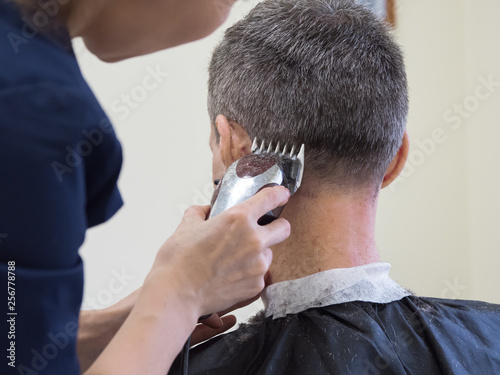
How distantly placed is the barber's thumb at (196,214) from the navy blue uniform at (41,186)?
32cm

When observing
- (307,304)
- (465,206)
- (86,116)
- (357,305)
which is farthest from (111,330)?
(465,206)

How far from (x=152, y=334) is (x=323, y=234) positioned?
0.53 metres

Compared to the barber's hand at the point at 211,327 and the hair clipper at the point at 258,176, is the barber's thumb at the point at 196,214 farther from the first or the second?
the barber's hand at the point at 211,327

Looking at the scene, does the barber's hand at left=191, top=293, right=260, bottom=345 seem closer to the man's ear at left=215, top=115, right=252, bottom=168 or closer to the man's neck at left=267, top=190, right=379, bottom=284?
the man's neck at left=267, top=190, right=379, bottom=284

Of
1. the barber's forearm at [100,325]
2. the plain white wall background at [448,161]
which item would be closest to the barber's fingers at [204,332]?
the barber's forearm at [100,325]

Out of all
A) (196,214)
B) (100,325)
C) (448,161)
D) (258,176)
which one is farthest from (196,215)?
(448,161)

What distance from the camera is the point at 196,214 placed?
112 centimetres

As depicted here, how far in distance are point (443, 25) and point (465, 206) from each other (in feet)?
2.89

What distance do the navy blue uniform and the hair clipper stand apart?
0.31 metres

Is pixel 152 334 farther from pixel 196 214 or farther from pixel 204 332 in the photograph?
pixel 204 332

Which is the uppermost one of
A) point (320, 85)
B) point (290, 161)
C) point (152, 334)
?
point (320, 85)

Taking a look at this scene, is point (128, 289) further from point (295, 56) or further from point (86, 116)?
point (86, 116)

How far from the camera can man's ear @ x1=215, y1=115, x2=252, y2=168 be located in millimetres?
1339

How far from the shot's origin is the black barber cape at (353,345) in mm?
1235
